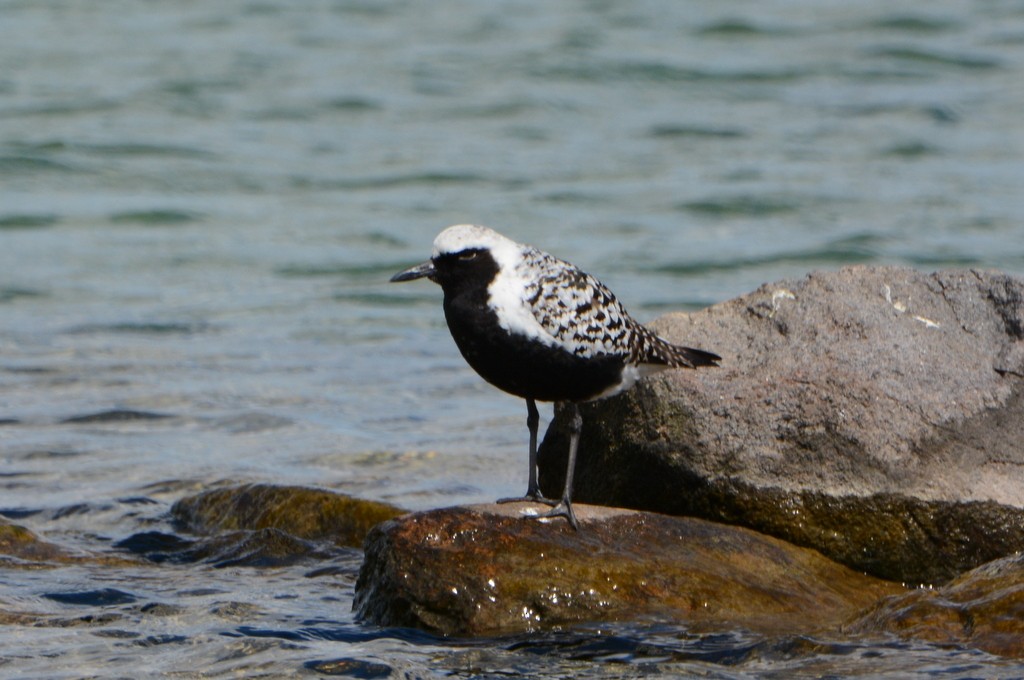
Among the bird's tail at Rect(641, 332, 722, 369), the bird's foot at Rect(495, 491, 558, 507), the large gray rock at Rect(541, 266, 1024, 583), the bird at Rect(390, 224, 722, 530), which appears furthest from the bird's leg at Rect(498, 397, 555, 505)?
the bird's tail at Rect(641, 332, 722, 369)

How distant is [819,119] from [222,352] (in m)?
11.5

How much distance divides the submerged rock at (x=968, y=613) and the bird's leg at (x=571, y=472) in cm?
133

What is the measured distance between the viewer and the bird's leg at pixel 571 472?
6852 mm

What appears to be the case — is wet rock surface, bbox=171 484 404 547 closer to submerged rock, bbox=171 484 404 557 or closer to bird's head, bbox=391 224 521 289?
submerged rock, bbox=171 484 404 557

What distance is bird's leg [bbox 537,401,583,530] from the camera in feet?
22.5

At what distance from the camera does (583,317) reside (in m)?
6.78

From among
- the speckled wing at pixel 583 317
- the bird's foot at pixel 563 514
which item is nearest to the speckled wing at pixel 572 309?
the speckled wing at pixel 583 317

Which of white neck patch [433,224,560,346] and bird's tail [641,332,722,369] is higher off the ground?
white neck patch [433,224,560,346]

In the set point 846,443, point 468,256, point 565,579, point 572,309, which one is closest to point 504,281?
point 468,256

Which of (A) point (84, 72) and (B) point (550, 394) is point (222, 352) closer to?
(B) point (550, 394)

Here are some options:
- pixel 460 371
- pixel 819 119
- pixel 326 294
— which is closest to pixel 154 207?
pixel 326 294

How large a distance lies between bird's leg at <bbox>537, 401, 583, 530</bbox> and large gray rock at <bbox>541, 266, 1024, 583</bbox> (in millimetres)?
358

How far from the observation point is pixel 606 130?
70.0 ft

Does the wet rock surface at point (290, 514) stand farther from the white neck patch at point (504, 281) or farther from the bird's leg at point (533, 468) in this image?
the white neck patch at point (504, 281)
